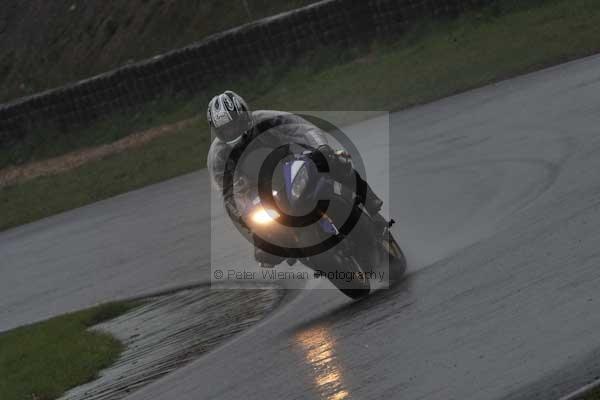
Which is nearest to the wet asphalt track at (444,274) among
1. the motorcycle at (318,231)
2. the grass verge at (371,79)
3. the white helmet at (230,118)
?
the motorcycle at (318,231)

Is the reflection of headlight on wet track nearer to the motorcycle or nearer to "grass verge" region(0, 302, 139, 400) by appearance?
the motorcycle

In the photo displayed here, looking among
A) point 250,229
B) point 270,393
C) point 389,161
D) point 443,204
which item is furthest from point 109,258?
point 270,393

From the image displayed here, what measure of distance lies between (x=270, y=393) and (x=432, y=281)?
1.92 m

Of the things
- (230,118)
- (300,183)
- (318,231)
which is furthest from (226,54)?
(300,183)

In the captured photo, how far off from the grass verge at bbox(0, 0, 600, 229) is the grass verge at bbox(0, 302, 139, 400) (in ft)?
29.6

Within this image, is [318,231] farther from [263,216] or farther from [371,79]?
[371,79]

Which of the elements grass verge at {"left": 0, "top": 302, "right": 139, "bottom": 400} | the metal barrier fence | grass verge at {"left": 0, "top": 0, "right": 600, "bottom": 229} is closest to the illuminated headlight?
grass verge at {"left": 0, "top": 302, "right": 139, "bottom": 400}

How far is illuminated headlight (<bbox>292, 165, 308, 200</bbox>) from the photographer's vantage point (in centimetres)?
829

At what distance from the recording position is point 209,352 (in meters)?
8.94

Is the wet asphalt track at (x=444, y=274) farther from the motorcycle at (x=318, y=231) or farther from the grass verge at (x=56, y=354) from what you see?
the grass verge at (x=56, y=354)

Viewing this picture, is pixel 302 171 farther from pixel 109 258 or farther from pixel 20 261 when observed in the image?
pixel 20 261

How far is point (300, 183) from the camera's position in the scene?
8.30m

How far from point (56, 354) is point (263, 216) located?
10.4 ft

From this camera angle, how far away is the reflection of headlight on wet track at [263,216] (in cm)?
852
